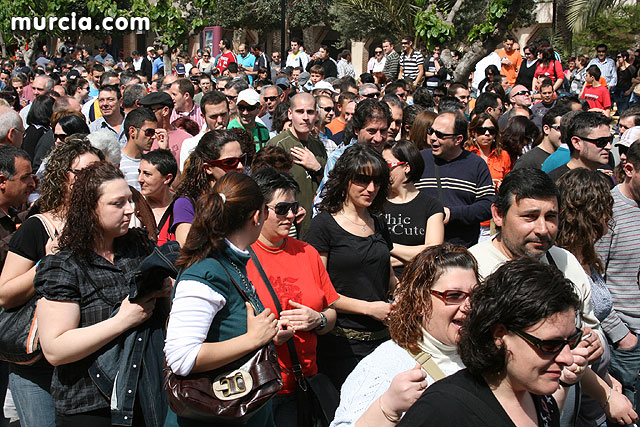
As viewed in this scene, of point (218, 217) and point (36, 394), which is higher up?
point (218, 217)

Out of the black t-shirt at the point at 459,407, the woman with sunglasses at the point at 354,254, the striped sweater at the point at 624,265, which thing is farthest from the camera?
the striped sweater at the point at 624,265

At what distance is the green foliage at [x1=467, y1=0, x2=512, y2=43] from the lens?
13.5 metres

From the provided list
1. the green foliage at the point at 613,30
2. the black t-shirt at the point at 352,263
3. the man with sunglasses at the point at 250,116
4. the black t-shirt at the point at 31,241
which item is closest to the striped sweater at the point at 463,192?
the black t-shirt at the point at 352,263

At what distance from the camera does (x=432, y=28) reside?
46.2ft

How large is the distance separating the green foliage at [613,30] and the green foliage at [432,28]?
1349 centimetres

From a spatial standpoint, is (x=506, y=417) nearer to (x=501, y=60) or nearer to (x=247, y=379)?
(x=247, y=379)

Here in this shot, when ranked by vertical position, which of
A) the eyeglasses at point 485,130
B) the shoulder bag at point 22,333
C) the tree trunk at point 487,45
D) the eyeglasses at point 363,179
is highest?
the tree trunk at point 487,45

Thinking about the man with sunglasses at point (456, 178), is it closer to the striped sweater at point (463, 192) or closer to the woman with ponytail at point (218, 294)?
the striped sweater at point (463, 192)

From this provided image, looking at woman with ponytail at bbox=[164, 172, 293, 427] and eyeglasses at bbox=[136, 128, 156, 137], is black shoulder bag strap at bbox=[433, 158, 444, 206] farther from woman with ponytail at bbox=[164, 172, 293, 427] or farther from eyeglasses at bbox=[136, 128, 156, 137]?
woman with ponytail at bbox=[164, 172, 293, 427]

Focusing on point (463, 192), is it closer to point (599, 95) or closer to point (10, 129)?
point (10, 129)

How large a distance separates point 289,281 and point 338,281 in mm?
561

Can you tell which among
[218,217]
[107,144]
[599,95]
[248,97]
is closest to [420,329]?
[218,217]

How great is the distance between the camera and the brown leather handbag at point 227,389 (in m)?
2.94

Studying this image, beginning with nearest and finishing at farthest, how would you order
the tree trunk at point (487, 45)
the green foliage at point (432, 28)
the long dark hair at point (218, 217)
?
1. the long dark hair at point (218, 217)
2. the tree trunk at point (487, 45)
3. the green foliage at point (432, 28)
